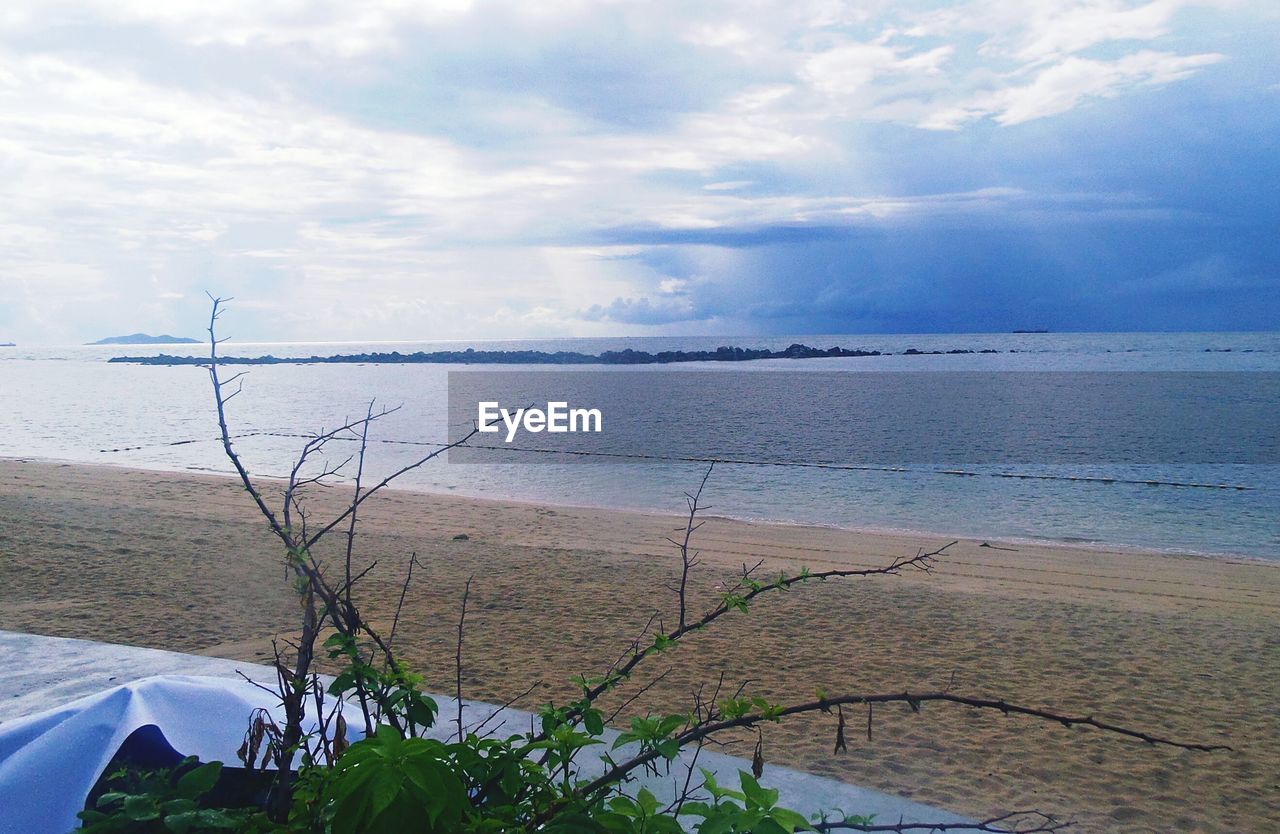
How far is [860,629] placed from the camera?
8.32 metres

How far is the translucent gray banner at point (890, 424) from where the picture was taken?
32.9 m

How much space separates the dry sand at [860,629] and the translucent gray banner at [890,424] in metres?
4.10

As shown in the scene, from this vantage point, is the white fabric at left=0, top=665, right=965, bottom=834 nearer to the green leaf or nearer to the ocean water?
the green leaf

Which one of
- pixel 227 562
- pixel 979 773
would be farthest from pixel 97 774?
pixel 227 562

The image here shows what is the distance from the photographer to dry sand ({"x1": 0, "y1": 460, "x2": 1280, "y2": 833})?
16.6 ft

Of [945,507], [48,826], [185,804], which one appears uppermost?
[185,804]

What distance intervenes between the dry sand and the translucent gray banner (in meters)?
4.10

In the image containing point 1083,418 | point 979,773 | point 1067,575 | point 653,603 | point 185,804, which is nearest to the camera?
point 185,804

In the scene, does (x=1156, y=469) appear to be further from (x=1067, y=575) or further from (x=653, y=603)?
(x=653, y=603)

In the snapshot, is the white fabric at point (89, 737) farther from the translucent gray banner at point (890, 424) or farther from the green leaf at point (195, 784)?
the translucent gray banner at point (890, 424)

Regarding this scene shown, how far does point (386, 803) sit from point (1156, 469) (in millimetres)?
32476

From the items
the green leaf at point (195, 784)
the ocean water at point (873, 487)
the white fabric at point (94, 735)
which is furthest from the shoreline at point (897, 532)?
the green leaf at point (195, 784)

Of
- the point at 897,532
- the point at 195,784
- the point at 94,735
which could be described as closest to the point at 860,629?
the point at 94,735

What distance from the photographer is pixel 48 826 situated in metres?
1.80
